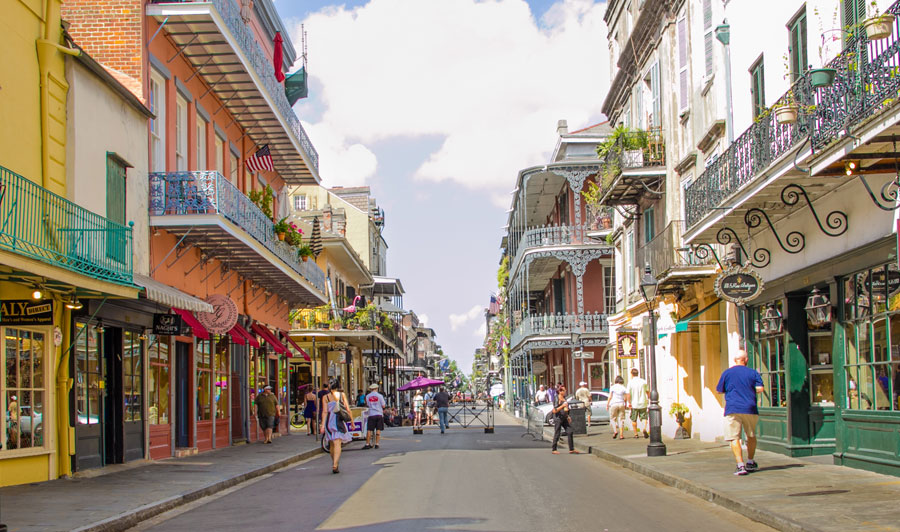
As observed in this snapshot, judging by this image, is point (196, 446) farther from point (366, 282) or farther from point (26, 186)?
point (366, 282)

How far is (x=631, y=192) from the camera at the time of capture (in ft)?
87.5

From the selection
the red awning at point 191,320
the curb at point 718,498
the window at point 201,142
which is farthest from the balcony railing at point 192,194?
the curb at point 718,498

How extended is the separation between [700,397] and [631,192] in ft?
20.8

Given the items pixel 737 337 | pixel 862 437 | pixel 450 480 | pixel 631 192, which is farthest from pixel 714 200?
pixel 631 192

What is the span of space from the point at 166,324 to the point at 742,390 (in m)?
10.9

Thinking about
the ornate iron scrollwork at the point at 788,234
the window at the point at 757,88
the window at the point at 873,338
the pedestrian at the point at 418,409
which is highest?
the window at the point at 757,88

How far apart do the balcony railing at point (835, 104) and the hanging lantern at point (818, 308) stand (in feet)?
6.53

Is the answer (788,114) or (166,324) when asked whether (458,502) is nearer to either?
(788,114)

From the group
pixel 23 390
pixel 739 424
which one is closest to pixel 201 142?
pixel 23 390

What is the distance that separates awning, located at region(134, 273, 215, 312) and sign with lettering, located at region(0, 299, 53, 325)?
2.11 meters

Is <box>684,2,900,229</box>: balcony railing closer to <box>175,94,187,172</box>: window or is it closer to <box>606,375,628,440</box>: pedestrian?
<box>606,375,628,440</box>: pedestrian

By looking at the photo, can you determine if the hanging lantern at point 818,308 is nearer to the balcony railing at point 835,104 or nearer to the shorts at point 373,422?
the balcony railing at point 835,104

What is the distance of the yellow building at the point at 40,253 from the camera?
528 inches

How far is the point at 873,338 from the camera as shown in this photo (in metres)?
13.2
